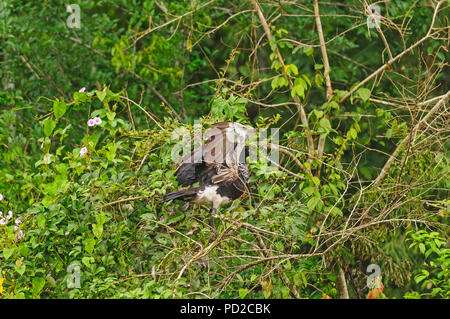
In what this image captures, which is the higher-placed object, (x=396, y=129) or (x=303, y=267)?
(x=396, y=129)

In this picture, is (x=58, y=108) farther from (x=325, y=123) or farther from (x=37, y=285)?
(x=325, y=123)

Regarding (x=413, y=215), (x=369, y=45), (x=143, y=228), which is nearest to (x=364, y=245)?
(x=413, y=215)

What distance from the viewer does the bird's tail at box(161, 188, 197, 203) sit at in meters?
3.07

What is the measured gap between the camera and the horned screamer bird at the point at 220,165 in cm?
318

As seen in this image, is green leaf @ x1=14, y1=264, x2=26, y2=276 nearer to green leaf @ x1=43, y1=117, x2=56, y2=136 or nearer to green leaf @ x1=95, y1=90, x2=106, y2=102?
green leaf @ x1=43, y1=117, x2=56, y2=136

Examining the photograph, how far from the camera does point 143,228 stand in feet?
10.4

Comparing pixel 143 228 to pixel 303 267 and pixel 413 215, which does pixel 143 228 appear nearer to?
pixel 303 267

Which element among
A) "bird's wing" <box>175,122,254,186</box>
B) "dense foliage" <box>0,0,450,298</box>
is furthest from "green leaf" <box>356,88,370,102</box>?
"bird's wing" <box>175,122,254,186</box>

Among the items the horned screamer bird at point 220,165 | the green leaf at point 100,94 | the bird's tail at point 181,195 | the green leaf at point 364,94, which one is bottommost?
the bird's tail at point 181,195

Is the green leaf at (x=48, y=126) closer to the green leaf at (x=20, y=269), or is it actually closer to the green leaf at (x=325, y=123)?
the green leaf at (x=20, y=269)

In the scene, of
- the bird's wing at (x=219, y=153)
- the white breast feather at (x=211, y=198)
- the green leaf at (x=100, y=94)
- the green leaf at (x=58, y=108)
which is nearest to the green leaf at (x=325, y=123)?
the bird's wing at (x=219, y=153)

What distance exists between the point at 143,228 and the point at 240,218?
50cm

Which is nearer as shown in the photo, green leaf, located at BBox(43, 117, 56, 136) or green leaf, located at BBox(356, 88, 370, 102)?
green leaf, located at BBox(43, 117, 56, 136)

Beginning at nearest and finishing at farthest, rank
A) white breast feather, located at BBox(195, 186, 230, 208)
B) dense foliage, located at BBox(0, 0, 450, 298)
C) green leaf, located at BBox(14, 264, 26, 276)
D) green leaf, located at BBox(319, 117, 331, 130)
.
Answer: green leaf, located at BBox(14, 264, 26, 276) < dense foliage, located at BBox(0, 0, 450, 298) < white breast feather, located at BBox(195, 186, 230, 208) < green leaf, located at BBox(319, 117, 331, 130)
